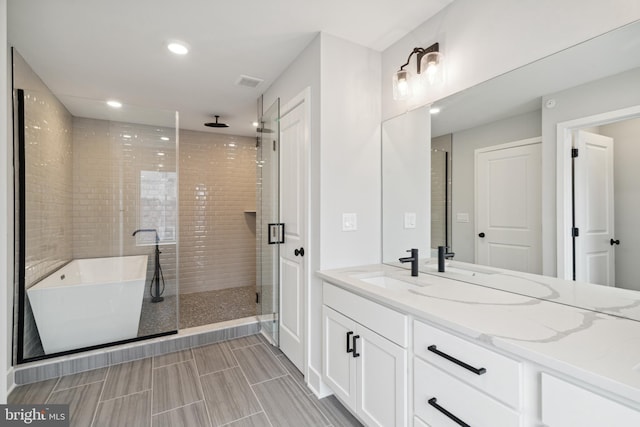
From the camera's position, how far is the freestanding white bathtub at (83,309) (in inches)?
96.4

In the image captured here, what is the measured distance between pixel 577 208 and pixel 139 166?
11.8ft

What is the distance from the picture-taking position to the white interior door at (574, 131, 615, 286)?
4.02 feet

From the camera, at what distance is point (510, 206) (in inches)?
61.9

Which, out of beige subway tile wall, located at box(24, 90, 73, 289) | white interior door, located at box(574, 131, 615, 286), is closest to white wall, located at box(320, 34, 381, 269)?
white interior door, located at box(574, 131, 615, 286)

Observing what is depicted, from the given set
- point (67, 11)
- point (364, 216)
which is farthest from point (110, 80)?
point (364, 216)

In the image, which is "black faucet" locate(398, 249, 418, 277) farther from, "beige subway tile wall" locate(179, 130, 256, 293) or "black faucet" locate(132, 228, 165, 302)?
"beige subway tile wall" locate(179, 130, 256, 293)

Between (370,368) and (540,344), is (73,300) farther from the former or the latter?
(540,344)

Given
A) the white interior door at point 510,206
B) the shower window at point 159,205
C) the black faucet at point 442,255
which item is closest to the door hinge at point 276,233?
the shower window at point 159,205

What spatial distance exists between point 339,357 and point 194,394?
1122 millimetres

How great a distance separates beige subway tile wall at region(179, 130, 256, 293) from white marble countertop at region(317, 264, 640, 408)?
3573 millimetres

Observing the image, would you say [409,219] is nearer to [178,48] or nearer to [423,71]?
[423,71]

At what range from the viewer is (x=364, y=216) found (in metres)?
2.26

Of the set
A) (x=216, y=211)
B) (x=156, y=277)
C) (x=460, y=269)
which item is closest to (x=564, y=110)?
(x=460, y=269)

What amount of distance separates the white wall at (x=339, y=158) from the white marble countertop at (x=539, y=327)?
0.57 m
